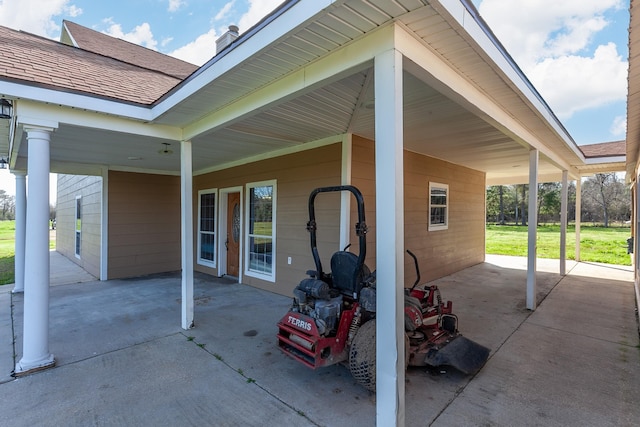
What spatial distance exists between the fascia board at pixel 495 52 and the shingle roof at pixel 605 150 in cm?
485

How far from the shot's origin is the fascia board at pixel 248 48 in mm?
1814

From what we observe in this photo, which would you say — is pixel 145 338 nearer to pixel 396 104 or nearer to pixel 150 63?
pixel 396 104

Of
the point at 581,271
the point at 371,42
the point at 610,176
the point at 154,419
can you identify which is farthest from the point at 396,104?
the point at 610,176

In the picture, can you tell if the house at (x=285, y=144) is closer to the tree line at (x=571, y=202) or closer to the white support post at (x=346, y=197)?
the white support post at (x=346, y=197)

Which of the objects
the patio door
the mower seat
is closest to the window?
the patio door

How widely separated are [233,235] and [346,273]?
4.85m

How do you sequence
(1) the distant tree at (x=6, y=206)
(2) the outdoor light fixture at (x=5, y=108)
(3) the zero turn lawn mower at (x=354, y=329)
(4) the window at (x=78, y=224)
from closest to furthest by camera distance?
(3) the zero turn lawn mower at (x=354, y=329) → (2) the outdoor light fixture at (x=5, y=108) → (4) the window at (x=78, y=224) → (1) the distant tree at (x=6, y=206)

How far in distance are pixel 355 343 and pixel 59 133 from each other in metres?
4.79

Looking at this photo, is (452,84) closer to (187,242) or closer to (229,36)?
(187,242)

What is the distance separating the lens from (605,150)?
806cm

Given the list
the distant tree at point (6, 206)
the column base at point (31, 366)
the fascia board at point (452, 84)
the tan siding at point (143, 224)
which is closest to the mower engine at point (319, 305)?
the fascia board at point (452, 84)

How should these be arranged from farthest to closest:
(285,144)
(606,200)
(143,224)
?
(606,200) → (143,224) → (285,144)

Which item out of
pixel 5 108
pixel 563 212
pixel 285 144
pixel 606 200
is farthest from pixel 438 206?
pixel 606 200

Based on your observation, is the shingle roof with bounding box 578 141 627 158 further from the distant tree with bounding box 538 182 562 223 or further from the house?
the distant tree with bounding box 538 182 562 223
